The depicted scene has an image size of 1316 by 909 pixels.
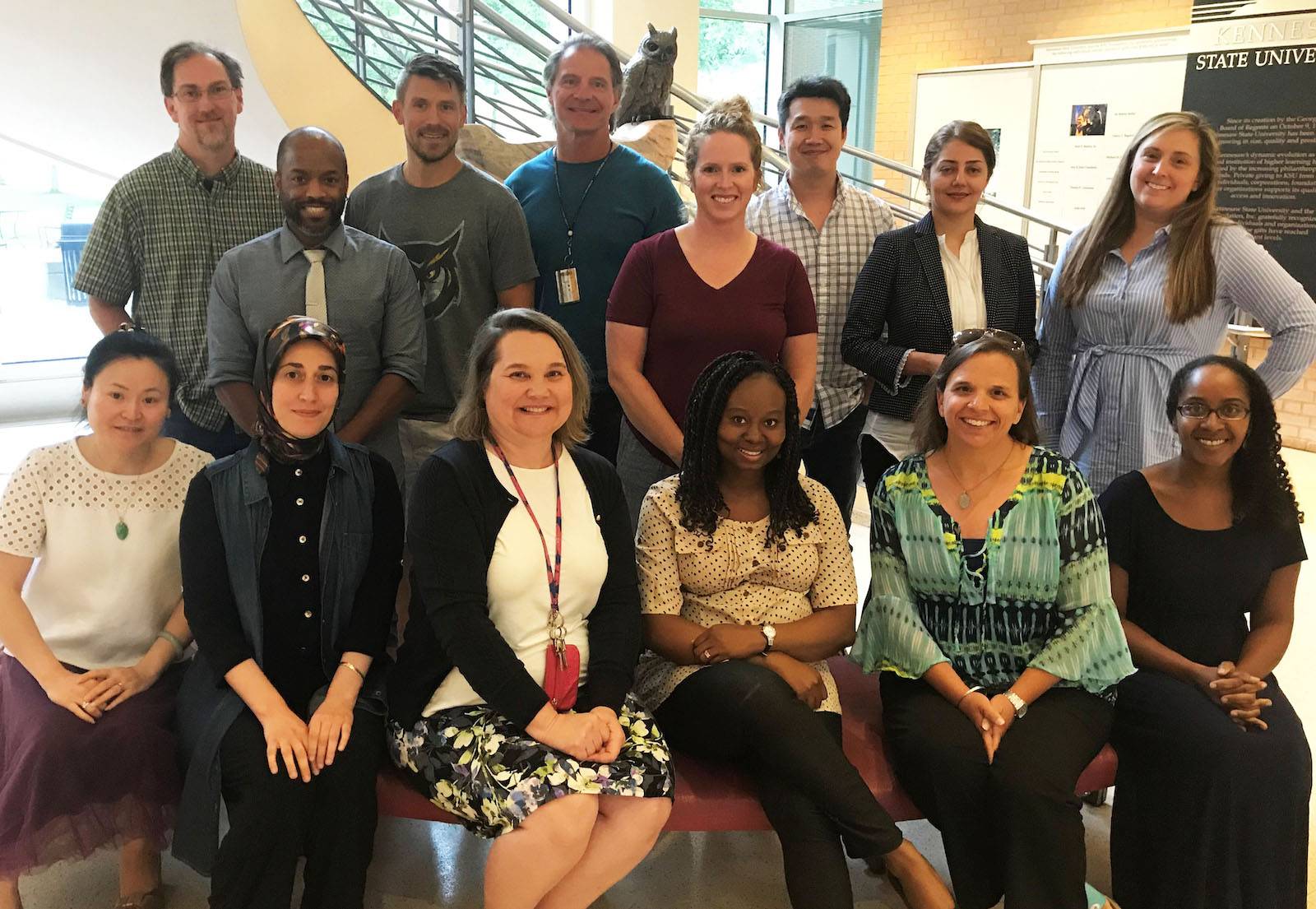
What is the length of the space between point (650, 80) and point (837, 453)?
2977 mm

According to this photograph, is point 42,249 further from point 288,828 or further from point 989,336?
point 989,336

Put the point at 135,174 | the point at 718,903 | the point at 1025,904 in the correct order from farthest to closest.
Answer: the point at 135,174
the point at 718,903
the point at 1025,904

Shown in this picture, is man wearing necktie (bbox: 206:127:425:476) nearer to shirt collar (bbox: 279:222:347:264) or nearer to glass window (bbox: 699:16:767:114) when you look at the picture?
shirt collar (bbox: 279:222:347:264)

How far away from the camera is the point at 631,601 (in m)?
2.18

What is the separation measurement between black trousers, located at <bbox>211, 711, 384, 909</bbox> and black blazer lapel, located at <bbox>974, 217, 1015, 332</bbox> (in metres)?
1.90

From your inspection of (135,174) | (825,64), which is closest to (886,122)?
(825,64)

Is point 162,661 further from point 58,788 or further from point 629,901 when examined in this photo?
point 629,901

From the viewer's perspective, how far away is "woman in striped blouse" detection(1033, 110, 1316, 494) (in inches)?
103

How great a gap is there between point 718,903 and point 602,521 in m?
0.93

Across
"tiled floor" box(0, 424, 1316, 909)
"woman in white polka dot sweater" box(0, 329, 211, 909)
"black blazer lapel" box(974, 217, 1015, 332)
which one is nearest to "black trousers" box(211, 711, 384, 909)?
"woman in white polka dot sweater" box(0, 329, 211, 909)

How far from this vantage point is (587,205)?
2957 millimetres

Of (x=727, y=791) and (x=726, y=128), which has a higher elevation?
(x=726, y=128)

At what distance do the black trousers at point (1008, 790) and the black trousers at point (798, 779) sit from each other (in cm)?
14

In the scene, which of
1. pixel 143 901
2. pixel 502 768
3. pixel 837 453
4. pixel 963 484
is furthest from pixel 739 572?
pixel 143 901
